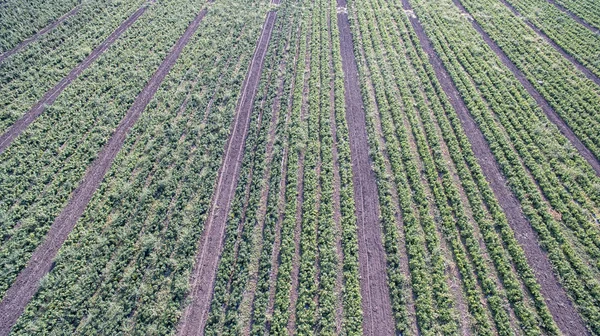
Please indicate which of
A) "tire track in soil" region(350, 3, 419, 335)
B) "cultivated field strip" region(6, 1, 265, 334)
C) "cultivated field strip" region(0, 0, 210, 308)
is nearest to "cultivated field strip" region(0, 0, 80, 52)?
"cultivated field strip" region(0, 0, 210, 308)

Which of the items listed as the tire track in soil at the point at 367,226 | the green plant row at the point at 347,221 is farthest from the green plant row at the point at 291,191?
the tire track in soil at the point at 367,226

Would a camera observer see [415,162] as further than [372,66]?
No

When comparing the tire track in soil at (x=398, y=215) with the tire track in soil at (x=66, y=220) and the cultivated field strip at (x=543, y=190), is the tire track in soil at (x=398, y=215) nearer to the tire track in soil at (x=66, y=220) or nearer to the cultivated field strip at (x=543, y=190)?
the cultivated field strip at (x=543, y=190)

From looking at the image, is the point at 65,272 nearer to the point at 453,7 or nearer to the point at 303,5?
the point at 303,5

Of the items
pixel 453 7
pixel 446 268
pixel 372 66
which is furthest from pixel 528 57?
pixel 446 268

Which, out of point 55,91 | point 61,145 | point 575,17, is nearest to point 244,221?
point 61,145

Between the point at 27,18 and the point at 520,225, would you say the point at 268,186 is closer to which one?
the point at 520,225
